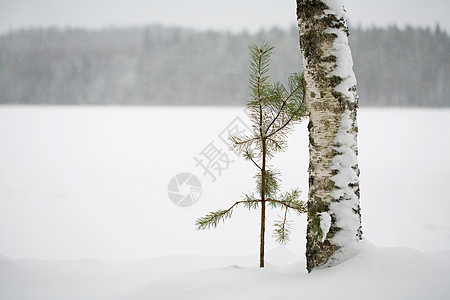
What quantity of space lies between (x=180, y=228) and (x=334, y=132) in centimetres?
380

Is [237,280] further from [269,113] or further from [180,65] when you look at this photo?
[180,65]

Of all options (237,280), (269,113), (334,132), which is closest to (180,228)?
(237,280)

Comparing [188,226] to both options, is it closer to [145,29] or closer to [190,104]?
[190,104]

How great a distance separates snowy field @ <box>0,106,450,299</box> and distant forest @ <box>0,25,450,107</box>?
19999mm

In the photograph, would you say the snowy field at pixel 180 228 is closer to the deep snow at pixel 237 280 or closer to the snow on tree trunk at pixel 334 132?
the deep snow at pixel 237 280

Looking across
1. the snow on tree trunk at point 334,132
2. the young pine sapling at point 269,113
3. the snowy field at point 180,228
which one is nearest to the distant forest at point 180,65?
the snowy field at point 180,228

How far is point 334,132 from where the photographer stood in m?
1.84

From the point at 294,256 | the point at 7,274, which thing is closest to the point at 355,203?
the point at 294,256

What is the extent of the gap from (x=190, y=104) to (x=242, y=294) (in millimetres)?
41745

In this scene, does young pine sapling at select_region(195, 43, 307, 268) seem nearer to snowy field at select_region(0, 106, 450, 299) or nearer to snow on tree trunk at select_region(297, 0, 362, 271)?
snow on tree trunk at select_region(297, 0, 362, 271)

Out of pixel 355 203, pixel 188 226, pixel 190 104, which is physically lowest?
pixel 188 226

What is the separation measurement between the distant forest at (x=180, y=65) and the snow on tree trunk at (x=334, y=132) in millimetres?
29076

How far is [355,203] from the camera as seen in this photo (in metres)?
1.86

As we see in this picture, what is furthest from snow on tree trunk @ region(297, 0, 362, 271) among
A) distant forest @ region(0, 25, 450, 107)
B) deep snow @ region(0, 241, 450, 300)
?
distant forest @ region(0, 25, 450, 107)
